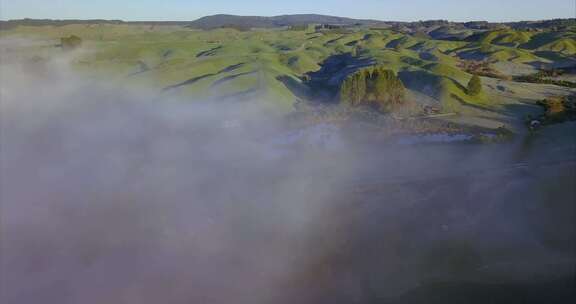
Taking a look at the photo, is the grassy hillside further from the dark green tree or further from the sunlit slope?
the dark green tree

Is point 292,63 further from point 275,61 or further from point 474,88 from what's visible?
point 474,88

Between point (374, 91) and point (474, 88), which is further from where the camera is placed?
point (474, 88)

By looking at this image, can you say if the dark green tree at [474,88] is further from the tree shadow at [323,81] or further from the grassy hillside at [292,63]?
the tree shadow at [323,81]

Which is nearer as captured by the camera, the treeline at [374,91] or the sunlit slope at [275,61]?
the treeline at [374,91]

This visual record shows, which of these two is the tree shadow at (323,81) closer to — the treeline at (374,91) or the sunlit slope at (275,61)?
the sunlit slope at (275,61)

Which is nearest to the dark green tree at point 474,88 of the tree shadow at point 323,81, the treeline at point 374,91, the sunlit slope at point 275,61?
the sunlit slope at point 275,61

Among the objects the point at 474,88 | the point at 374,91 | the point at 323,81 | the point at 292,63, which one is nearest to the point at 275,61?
the point at 292,63

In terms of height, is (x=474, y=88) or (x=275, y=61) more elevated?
(x=275, y=61)

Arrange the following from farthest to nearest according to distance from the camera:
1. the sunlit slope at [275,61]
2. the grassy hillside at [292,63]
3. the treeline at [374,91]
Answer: the sunlit slope at [275,61] → the grassy hillside at [292,63] → the treeline at [374,91]

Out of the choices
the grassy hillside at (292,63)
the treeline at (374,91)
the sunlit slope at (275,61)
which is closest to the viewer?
the treeline at (374,91)

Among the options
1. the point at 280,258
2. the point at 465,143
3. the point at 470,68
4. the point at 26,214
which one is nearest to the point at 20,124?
the point at 26,214
